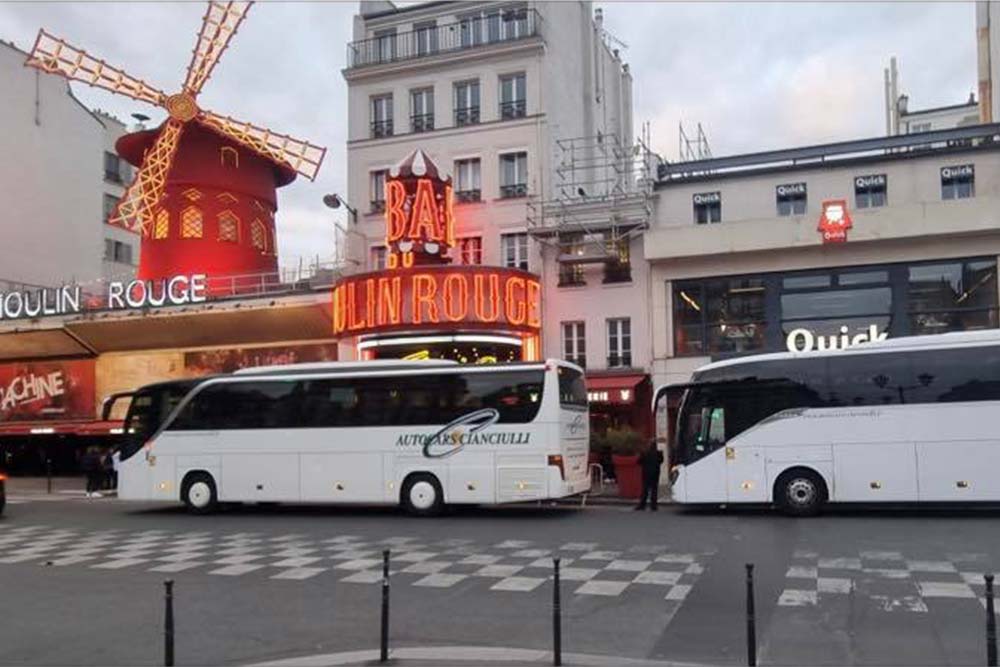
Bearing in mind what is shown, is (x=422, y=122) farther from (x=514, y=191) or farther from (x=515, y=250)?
(x=515, y=250)

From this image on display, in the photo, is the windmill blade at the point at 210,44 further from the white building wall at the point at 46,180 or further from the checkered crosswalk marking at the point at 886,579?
the checkered crosswalk marking at the point at 886,579

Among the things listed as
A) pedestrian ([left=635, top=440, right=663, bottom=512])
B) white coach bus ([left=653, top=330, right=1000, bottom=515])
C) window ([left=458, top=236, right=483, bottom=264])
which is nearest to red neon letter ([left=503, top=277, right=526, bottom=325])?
window ([left=458, top=236, right=483, bottom=264])

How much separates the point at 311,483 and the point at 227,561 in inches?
277

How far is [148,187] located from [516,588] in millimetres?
28417

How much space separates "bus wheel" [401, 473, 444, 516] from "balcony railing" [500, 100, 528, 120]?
46.0 ft

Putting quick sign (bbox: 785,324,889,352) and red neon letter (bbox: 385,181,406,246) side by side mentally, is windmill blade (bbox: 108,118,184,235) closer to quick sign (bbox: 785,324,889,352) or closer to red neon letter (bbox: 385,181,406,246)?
red neon letter (bbox: 385,181,406,246)

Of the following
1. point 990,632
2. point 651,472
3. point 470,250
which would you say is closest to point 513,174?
point 470,250

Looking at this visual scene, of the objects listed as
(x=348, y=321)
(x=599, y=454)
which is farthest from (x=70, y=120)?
(x=599, y=454)

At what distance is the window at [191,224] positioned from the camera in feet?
116

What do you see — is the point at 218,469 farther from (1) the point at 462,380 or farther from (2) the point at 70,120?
(2) the point at 70,120

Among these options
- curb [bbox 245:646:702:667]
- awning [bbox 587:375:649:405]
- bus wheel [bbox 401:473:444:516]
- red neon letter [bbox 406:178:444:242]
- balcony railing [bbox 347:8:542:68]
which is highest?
balcony railing [bbox 347:8:542:68]

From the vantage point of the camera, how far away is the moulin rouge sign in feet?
84.0

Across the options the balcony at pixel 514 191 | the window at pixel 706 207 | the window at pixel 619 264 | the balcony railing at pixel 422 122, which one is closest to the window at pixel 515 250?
the balcony at pixel 514 191

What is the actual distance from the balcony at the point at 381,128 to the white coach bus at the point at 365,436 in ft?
41.7
